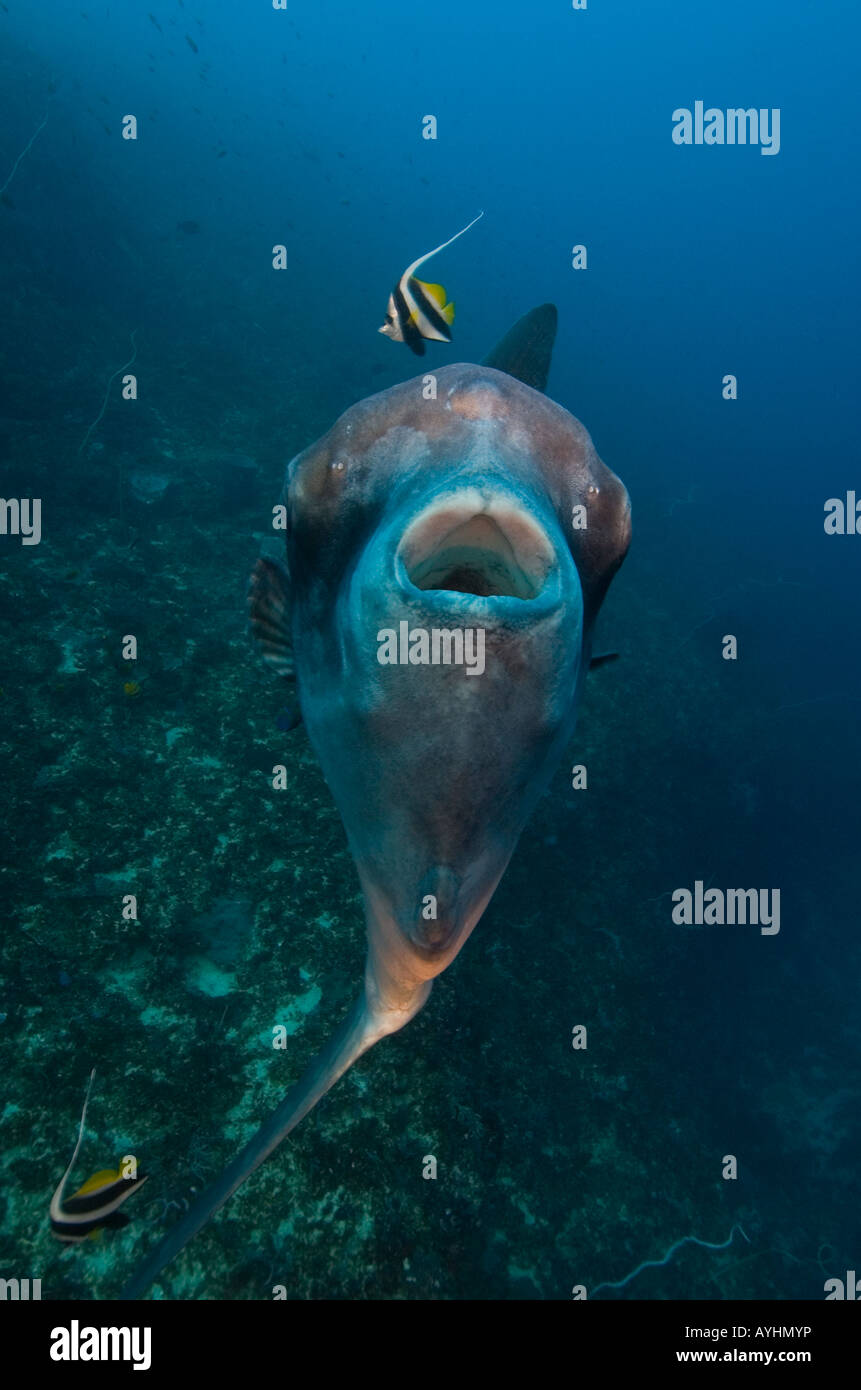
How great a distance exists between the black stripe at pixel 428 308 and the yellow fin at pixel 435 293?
0.15 ft

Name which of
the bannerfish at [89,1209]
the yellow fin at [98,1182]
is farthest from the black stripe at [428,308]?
the yellow fin at [98,1182]

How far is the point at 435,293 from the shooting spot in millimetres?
6160

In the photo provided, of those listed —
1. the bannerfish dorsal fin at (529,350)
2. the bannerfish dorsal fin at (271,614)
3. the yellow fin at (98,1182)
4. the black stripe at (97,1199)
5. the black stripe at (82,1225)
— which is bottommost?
the black stripe at (82,1225)

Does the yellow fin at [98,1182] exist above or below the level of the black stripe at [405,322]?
below

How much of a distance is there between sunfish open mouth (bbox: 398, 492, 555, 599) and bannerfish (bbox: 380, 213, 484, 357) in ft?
16.9

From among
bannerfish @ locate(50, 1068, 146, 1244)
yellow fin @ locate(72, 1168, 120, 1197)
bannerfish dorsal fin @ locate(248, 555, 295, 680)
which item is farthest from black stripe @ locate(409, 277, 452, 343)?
yellow fin @ locate(72, 1168, 120, 1197)

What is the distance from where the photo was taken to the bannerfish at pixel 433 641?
1.31 meters

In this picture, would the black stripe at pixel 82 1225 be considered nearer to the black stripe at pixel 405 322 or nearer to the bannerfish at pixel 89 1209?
the bannerfish at pixel 89 1209

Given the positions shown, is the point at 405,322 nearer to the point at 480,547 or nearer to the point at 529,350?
the point at 529,350

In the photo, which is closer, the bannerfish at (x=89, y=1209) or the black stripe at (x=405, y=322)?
the bannerfish at (x=89, y=1209)

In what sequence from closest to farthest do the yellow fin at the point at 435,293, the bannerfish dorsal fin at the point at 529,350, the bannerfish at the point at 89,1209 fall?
the bannerfish at the point at 89,1209 → the bannerfish dorsal fin at the point at 529,350 → the yellow fin at the point at 435,293

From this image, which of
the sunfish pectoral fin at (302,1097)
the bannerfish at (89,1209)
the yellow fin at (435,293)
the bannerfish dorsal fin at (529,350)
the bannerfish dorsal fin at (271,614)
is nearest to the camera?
the sunfish pectoral fin at (302,1097)

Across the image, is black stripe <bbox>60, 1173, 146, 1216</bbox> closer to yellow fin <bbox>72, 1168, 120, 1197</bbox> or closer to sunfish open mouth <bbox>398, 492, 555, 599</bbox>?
yellow fin <bbox>72, 1168, 120, 1197</bbox>
